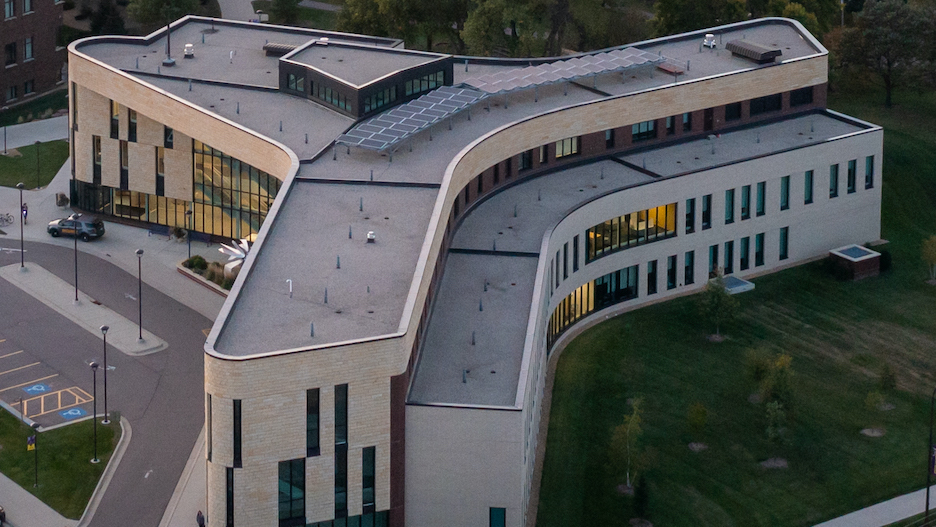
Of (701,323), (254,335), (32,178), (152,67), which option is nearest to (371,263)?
(254,335)

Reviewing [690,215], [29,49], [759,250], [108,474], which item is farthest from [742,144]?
[29,49]

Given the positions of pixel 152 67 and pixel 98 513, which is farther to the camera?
pixel 152 67

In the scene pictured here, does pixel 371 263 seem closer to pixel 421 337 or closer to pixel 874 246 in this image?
pixel 421 337

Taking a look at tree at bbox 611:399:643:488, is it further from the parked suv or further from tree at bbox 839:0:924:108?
tree at bbox 839:0:924:108

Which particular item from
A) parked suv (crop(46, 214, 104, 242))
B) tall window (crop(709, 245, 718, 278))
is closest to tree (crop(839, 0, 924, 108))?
tall window (crop(709, 245, 718, 278))

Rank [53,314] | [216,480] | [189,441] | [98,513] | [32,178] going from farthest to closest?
[32,178] → [53,314] → [189,441] → [98,513] → [216,480]

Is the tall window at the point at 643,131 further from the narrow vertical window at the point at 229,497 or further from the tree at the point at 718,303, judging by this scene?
the narrow vertical window at the point at 229,497
